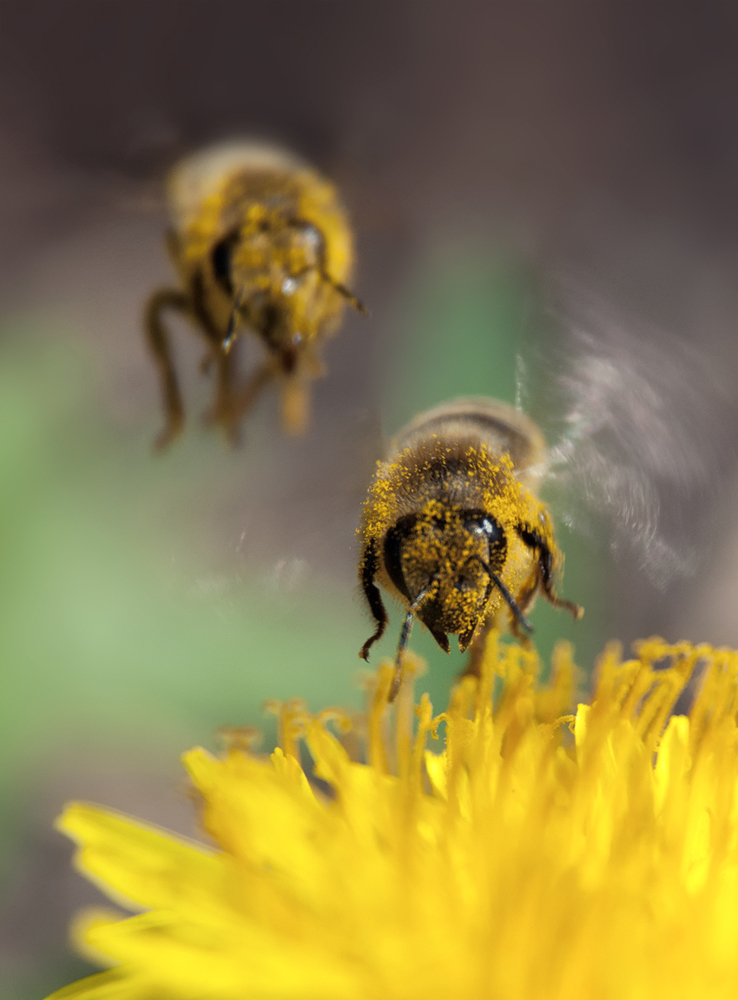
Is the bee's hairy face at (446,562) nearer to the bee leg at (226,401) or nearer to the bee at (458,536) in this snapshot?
the bee at (458,536)

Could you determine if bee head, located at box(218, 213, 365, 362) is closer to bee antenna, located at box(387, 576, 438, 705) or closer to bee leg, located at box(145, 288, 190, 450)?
bee leg, located at box(145, 288, 190, 450)

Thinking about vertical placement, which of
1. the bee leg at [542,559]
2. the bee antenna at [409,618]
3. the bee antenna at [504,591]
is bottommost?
the bee antenna at [409,618]

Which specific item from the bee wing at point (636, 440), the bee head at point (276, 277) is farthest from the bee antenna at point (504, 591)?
the bee head at point (276, 277)

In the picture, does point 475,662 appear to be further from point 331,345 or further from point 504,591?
point 331,345

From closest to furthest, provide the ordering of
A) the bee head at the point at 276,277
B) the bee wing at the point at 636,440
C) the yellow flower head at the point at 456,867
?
the yellow flower head at the point at 456,867 → the bee wing at the point at 636,440 → the bee head at the point at 276,277

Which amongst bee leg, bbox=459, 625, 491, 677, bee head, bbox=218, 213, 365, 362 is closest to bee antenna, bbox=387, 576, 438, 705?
bee leg, bbox=459, 625, 491, 677

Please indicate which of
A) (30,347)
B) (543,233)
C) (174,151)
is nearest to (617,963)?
(174,151)

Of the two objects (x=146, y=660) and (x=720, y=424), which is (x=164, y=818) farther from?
(x=720, y=424)
